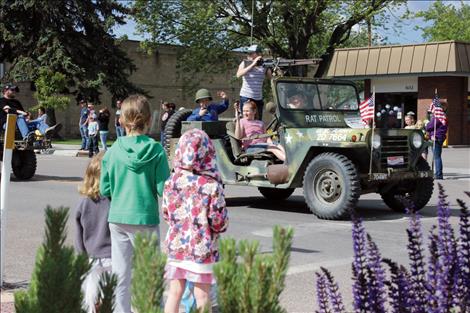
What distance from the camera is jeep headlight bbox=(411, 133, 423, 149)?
10.9 m

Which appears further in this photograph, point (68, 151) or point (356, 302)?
point (68, 151)

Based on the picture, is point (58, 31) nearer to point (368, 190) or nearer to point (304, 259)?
point (368, 190)

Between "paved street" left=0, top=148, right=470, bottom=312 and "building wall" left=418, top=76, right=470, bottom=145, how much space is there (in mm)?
19064

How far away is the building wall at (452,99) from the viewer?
34656 millimetres

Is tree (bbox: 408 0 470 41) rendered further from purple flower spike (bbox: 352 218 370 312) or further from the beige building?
purple flower spike (bbox: 352 218 370 312)

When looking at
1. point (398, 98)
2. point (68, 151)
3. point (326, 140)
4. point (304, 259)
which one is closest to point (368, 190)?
point (326, 140)

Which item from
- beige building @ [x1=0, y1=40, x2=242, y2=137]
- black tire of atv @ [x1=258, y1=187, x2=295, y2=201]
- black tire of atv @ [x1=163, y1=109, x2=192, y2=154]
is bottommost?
black tire of atv @ [x1=258, y1=187, x2=295, y2=201]

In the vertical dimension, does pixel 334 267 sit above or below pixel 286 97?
below

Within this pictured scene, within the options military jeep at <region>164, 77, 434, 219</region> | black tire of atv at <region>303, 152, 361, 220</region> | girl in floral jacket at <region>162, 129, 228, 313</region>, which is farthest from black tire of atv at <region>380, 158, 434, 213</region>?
girl in floral jacket at <region>162, 129, 228, 313</region>

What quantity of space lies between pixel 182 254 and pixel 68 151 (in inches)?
956

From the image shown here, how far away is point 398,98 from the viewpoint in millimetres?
36938

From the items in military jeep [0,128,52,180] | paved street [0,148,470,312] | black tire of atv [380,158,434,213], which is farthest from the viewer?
military jeep [0,128,52,180]

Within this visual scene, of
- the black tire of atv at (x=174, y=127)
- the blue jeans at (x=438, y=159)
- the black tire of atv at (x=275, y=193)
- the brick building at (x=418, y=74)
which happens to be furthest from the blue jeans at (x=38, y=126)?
the brick building at (x=418, y=74)

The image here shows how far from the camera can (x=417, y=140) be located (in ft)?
35.9
